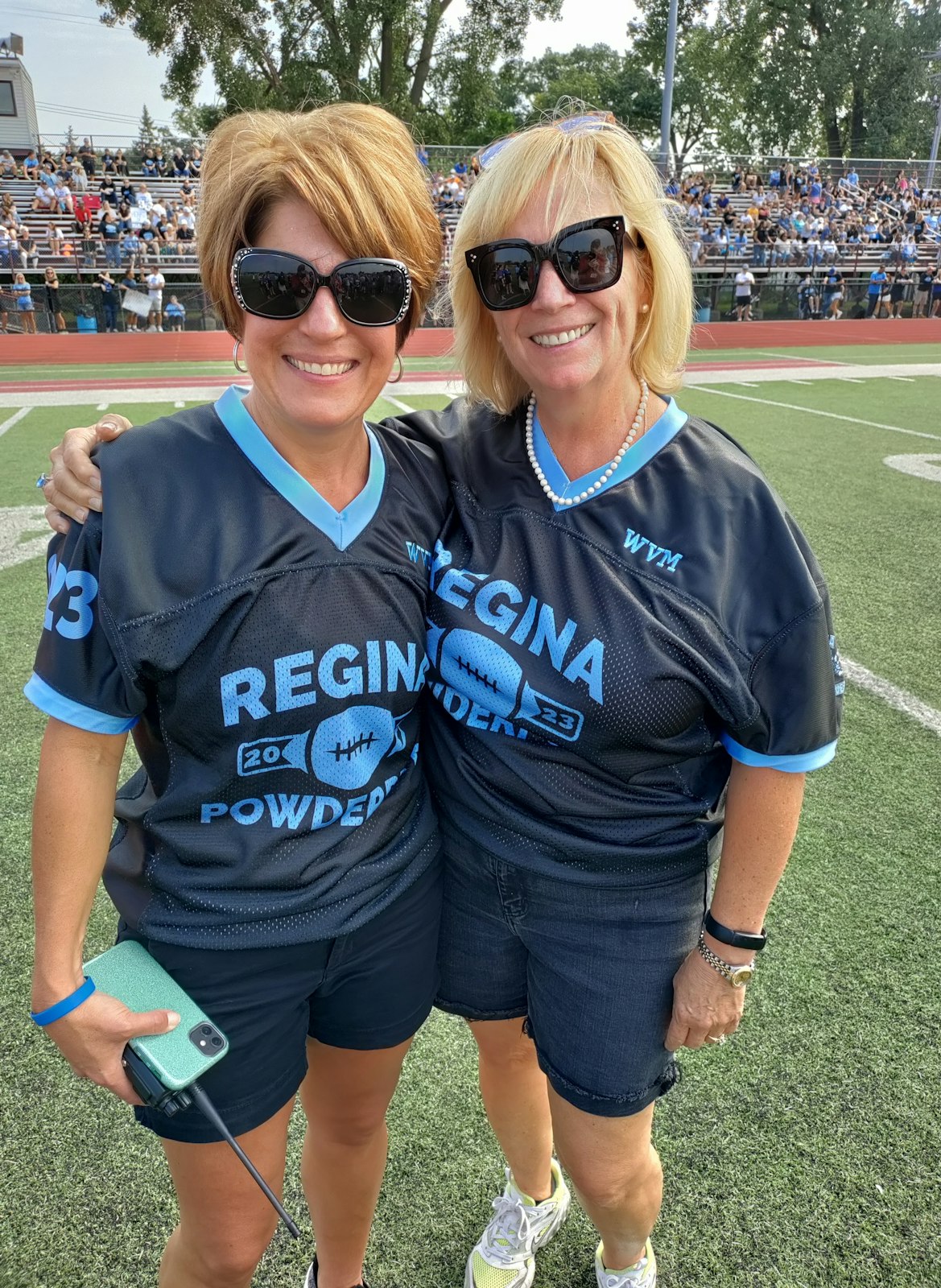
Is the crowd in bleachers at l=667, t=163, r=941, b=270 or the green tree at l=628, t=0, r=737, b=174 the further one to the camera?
the green tree at l=628, t=0, r=737, b=174

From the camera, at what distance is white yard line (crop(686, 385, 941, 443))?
1008cm

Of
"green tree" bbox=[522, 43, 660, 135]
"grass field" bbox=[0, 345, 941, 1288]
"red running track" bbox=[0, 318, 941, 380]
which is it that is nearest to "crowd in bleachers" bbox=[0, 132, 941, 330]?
"red running track" bbox=[0, 318, 941, 380]

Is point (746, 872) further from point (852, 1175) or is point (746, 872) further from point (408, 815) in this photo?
point (852, 1175)

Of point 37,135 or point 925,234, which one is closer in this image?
point 925,234

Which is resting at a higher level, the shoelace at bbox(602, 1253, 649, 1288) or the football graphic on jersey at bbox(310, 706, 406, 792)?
the football graphic on jersey at bbox(310, 706, 406, 792)

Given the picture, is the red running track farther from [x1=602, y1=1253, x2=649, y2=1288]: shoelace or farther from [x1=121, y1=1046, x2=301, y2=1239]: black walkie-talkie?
[x1=121, y1=1046, x2=301, y2=1239]: black walkie-talkie

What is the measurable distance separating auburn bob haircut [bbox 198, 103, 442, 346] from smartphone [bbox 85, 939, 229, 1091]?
3.51 feet

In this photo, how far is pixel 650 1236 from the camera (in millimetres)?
1975

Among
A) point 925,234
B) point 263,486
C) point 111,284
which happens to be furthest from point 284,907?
point 925,234

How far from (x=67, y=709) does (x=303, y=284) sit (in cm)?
73

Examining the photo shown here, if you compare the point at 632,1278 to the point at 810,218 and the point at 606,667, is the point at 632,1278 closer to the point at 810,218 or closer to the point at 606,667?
the point at 606,667

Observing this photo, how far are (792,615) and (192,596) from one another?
92 cm

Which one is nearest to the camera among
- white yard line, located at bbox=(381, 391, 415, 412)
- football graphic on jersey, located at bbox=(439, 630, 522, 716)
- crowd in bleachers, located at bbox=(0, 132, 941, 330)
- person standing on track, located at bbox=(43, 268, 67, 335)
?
football graphic on jersey, located at bbox=(439, 630, 522, 716)

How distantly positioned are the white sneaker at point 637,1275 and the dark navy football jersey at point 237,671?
992 millimetres
